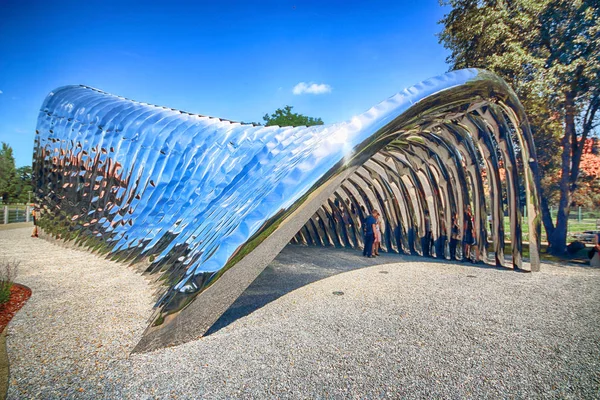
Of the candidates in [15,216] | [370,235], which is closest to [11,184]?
[15,216]

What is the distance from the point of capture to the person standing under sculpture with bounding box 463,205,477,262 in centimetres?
1168

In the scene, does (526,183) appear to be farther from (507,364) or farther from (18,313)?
(18,313)

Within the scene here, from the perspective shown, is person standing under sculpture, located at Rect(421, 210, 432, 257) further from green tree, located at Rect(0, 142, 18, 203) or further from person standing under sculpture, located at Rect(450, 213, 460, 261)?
green tree, located at Rect(0, 142, 18, 203)

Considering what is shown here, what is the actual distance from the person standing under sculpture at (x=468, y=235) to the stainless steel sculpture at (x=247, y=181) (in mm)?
248

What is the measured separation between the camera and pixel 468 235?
11867mm

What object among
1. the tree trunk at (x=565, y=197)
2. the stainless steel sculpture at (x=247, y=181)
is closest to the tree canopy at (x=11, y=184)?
the stainless steel sculpture at (x=247, y=181)

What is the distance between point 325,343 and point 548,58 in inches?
610

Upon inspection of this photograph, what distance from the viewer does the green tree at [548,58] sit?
1284 cm

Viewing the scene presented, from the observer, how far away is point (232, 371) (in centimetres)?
382

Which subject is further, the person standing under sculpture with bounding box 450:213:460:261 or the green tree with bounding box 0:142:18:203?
the green tree with bounding box 0:142:18:203

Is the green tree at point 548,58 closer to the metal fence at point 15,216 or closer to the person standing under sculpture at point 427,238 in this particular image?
the person standing under sculpture at point 427,238

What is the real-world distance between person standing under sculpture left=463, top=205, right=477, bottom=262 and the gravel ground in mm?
3493

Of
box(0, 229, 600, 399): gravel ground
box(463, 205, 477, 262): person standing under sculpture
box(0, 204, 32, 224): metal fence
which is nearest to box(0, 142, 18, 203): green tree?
box(0, 204, 32, 224): metal fence

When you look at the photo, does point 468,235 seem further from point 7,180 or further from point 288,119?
point 7,180
